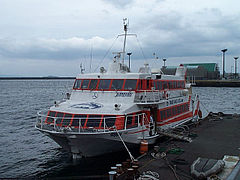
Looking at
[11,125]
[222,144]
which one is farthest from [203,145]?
[11,125]

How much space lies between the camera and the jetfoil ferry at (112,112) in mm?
14273

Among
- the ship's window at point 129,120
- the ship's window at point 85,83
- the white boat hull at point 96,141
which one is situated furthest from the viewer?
the ship's window at point 85,83

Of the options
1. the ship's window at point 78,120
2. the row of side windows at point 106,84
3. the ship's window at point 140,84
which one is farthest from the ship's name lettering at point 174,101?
the ship's window at point 78,120

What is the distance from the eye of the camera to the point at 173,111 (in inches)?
818

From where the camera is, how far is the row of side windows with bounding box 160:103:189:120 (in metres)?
18.9

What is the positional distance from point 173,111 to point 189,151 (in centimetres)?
601

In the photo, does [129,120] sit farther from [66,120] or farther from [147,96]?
[66,120]

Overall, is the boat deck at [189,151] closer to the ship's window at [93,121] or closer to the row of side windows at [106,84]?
the ship's window at [93,121]

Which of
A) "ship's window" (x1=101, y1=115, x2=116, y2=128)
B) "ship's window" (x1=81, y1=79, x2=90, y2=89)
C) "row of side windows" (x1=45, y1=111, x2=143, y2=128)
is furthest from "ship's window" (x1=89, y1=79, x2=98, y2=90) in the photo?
"ship's window" (x1=101, y1=115, x2=116, y2=128)

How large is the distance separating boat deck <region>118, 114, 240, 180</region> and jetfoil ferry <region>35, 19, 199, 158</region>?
1.59m

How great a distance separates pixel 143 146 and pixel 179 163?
2.73m

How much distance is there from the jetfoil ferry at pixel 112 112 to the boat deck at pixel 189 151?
5.21 ft

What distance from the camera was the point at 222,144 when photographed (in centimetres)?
1669

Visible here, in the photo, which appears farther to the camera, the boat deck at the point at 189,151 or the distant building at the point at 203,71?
the distant building at the point at 203,71
